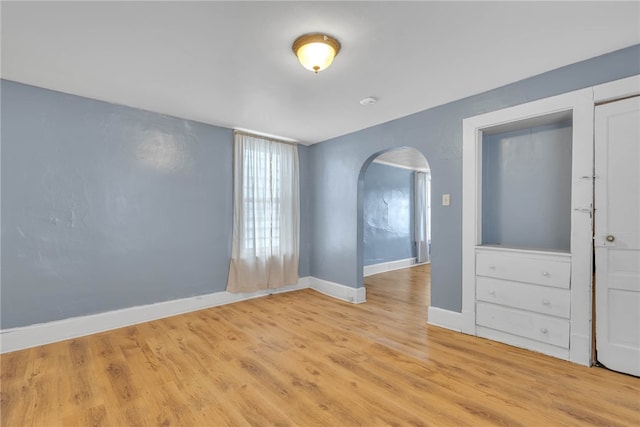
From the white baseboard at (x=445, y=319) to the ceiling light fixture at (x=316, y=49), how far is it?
2.75m

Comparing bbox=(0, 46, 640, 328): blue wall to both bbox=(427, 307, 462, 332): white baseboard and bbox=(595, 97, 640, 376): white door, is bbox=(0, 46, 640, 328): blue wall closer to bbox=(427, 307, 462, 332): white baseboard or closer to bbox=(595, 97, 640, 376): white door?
bbox=(427, 307, 462, 332): white baseboard

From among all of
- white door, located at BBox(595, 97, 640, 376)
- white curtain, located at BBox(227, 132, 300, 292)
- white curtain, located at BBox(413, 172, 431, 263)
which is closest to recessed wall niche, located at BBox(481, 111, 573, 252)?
white door, located at BBox(595, 97, 640, 376)

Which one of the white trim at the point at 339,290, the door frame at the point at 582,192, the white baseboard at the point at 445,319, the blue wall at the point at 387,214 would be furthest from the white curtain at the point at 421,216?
the door frame at the point at 582,192

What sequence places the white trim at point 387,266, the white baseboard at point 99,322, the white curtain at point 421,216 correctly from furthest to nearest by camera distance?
the white curtain at point 421,216 → the white trim at point 387,266 → the white baseboard at point 99,322

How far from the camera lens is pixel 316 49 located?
197 cm

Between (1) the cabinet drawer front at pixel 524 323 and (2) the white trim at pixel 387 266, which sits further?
(2) the white trim at pixel 387 266

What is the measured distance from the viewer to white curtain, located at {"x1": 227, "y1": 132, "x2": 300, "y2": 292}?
4.07 m

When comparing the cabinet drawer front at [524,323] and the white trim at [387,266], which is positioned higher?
the cabinet drawer front at [524,323]

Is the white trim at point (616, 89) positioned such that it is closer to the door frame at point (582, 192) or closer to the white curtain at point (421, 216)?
the door frame at point (582, 192)

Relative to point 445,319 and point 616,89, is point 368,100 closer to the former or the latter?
point 616,89

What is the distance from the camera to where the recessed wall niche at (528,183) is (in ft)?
8.93

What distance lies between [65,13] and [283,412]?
9.26 feet

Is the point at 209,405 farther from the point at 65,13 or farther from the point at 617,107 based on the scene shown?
the point at 617,107

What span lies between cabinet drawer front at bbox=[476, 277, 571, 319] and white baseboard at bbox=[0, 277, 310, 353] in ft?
10.3
